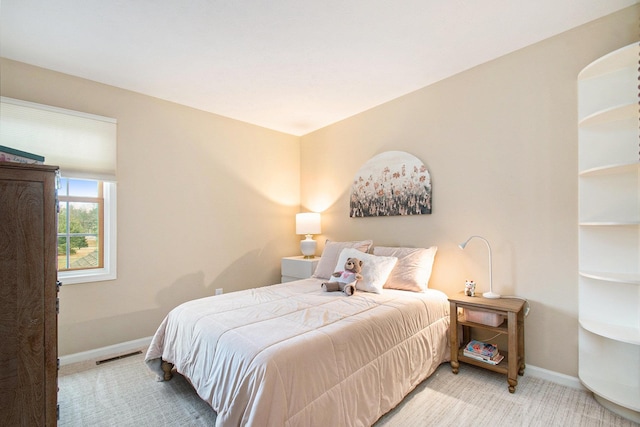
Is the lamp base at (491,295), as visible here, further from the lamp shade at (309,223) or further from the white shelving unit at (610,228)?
the lamp shade at (309,223)

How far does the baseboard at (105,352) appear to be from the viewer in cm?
268

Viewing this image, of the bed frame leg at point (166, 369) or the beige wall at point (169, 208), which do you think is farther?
the beige wall at point (169, 208)

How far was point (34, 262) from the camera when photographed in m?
1.32

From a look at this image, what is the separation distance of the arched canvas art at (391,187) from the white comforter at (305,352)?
39.9 inches

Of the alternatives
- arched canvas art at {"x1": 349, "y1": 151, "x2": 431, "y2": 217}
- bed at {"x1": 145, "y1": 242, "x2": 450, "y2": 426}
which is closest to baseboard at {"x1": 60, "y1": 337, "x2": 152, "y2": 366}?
bed at {"x1": 145, "y1": 242, "x2": 450, "y2": 426}

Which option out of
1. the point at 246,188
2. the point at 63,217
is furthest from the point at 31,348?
the point at 246,188

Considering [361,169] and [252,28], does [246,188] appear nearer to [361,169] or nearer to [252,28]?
[361,169]

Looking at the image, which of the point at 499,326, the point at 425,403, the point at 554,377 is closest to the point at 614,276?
the point at 499,326

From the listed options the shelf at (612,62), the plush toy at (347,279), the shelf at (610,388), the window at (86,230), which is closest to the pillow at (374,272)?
the plush toy at (347,279)

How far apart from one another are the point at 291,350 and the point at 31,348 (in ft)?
3.72

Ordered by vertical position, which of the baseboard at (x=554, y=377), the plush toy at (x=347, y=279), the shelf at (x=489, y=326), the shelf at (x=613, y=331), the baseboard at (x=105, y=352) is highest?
the plush toy at (x=347, y=279)

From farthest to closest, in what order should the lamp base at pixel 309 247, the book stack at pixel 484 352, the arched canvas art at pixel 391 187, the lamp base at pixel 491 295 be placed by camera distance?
1. the lamp base at pixel 309 247
2. the arched canvas art at pixel 391 187
3. the lamp base at pixel 491 295
4. the book stack at pixel 484 352

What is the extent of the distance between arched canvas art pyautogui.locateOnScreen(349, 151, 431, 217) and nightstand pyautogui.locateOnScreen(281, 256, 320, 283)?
0.80 metres

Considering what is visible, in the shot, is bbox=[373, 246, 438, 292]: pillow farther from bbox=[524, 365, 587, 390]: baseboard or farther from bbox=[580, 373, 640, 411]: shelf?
bbox=[580, 373, 640, 411]: shelf
